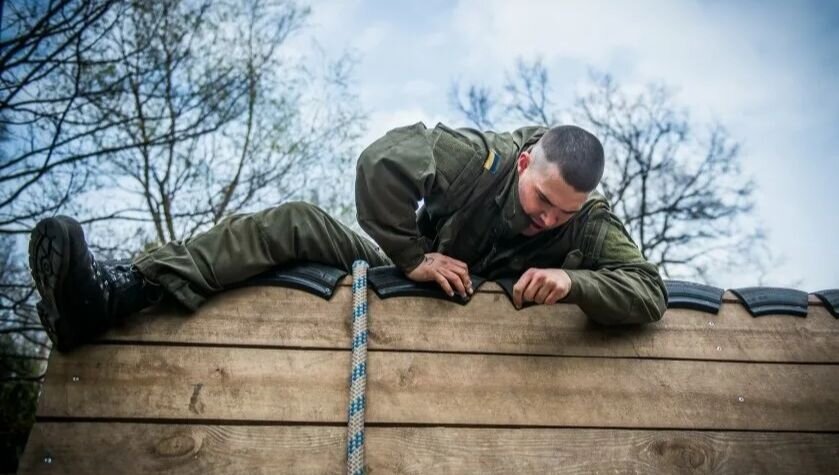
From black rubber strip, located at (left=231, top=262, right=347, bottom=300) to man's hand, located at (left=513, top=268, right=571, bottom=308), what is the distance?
2.16 feet

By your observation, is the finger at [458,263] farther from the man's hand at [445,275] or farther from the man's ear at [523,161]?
the man's ear at [523,161]

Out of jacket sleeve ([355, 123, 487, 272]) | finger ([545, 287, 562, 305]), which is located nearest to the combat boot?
jacket sleeve ([355, 123, 487, 272])

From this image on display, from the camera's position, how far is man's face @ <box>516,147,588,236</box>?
208 cm

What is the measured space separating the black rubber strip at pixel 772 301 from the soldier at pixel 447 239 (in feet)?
1.45

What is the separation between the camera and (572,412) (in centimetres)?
191

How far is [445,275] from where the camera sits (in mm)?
2061

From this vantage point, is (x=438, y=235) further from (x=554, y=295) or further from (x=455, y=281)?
(x=554, y=295)

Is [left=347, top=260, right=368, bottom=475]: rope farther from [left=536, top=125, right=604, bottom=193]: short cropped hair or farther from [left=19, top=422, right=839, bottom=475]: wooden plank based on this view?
[left=536, top=125, right=604, bottom=193]: short cropped hair

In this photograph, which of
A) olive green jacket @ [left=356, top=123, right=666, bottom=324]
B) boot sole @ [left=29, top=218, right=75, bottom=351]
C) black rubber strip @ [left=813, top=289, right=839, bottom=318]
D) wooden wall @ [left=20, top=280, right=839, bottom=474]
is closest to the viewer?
boot sole @ [left=29, top=218, right=75, bottom=351]

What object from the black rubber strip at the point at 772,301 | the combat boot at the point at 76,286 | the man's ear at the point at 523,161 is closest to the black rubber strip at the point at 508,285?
the man's ear at the point at 523,161

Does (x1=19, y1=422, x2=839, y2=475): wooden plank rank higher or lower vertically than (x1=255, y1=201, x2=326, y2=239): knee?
lower

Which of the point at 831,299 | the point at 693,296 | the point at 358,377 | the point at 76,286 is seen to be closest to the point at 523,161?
the point at 693,296

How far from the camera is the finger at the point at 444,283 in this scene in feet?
6.69

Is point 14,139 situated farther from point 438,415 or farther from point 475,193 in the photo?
point 438,415
